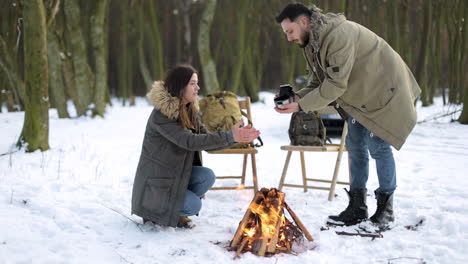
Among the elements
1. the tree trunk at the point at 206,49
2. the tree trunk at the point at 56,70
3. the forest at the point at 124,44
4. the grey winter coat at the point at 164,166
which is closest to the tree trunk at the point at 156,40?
the forest at the point at 124,44

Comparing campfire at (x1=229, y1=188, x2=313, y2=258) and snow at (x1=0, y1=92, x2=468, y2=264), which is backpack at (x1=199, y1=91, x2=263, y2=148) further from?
campfire at (x1=229, y1=188, x2=313, y2=258)

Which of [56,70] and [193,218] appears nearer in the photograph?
[193,218]

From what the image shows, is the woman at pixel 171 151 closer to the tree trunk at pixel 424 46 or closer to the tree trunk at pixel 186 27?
the tree trunk at pixel 424 46

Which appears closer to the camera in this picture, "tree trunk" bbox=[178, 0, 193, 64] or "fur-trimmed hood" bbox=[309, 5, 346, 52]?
"fur-trimmed hood" bbox=[309, 5, 346, 52]

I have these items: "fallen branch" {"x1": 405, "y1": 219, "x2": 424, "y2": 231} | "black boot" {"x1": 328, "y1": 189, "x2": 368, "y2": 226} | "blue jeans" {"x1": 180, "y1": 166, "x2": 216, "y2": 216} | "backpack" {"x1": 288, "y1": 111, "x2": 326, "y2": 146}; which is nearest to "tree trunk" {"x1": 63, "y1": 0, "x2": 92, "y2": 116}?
"backpack" {"x1": 288, "y1": 111, "x2": 326, "y2": 146}

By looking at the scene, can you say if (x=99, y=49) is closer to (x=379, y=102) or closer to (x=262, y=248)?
(x=379, y=102)

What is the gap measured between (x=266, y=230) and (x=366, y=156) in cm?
122

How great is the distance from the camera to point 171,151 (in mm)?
3408

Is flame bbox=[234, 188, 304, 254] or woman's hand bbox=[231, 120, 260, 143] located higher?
woman's hand bbox=[231, 120, 260, 143]

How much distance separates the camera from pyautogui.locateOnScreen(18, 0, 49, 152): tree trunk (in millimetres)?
6516

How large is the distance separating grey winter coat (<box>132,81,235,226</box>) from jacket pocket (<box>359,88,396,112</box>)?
1112mm

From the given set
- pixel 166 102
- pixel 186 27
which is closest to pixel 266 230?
pixel 166 102

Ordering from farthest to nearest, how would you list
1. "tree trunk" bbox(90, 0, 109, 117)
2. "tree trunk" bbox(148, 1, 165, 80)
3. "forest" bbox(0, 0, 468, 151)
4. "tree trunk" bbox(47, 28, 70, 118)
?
"tree trunk" bbox(148, 1, 165, 80) < "tree trunk" bbox(47, 28, 70, 118) < "tree trunk" bbox(90, 0, 109, 117) < "forest" bbox(0, 0, 468, 151)

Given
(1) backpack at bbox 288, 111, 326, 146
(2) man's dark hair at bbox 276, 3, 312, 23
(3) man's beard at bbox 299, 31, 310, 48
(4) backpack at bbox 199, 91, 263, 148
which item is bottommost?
(1) backpack at bbox 288, 111, 326, 146
